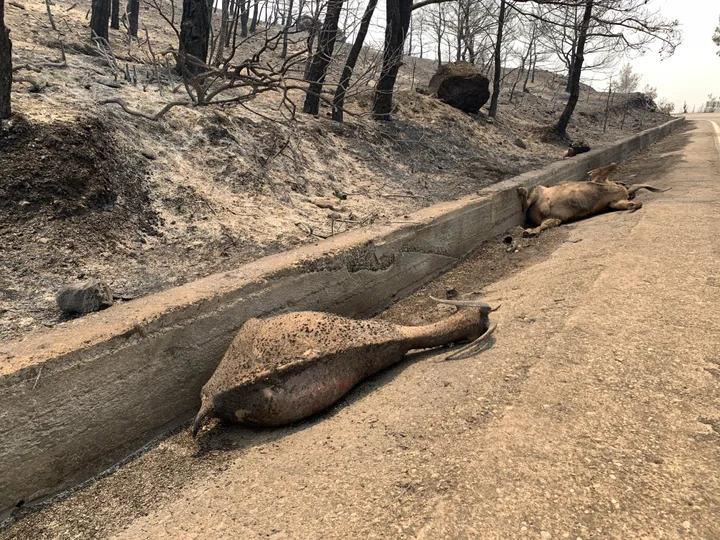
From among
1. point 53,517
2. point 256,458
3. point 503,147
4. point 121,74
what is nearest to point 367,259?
point 256,458

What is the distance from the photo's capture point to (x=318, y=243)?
3.80m

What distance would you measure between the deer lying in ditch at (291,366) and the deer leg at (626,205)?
15.7 ft

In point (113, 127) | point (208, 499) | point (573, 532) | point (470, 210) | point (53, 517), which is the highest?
point (113, 127)

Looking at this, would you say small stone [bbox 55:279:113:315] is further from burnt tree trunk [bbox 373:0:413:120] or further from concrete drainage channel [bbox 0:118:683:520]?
burnt tree trunk [bbox 373:0:413:120]

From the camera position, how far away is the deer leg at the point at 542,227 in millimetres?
6016

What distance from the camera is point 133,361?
7.79 ft

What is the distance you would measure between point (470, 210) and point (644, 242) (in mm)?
1800

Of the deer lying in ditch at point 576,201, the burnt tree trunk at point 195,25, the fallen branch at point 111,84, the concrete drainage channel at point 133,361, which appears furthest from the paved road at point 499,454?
the burnt tree trunk at point 195,25

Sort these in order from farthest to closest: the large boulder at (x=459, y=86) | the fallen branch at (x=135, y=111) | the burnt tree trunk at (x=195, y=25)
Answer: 1. the large boulder at (x=459, y=86)
2. the burnt tree trunk at (x=195, y=25)
3. the fallen branch at (x=135, y=111)

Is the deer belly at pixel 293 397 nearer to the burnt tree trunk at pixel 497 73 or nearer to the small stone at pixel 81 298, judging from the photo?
the small stone at pixel 81 298

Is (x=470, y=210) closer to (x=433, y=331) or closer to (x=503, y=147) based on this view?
(x=433, y=331)

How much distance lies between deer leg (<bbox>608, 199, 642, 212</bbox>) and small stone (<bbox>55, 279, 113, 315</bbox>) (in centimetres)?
626

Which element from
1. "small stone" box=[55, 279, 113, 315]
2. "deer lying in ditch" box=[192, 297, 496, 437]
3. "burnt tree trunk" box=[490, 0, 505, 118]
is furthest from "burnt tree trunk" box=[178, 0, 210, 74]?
"burnt tree trunk" box=[490, 0, 505, 118]

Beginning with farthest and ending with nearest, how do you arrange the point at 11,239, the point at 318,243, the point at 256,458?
the point at 318,243, the point at 11,239, the point at 256,458
